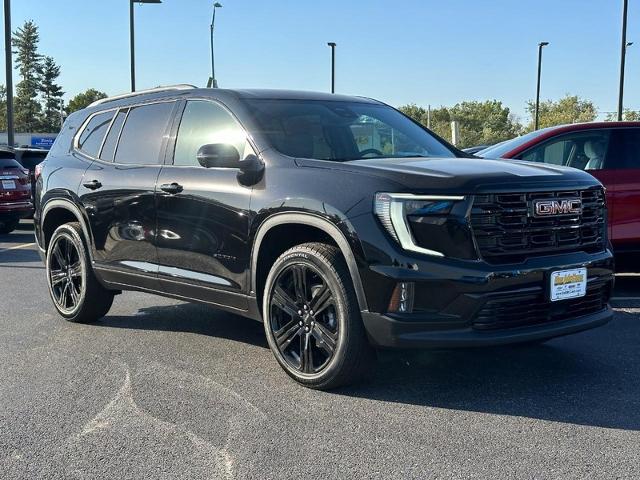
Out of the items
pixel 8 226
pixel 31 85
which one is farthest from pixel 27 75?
pixel 8 226

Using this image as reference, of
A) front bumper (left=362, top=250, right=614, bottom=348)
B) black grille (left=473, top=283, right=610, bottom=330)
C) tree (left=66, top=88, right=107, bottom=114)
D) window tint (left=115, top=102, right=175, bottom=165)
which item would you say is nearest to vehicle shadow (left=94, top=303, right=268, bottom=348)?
window tint (left=115, top=102, right=175, bottom=165)

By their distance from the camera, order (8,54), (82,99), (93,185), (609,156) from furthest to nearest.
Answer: (82,99) → (8,54) → (609,156) → (93,185)

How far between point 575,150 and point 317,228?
4.17 meters

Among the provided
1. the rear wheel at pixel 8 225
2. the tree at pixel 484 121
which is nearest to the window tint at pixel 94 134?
the rear wheel at pixel 8 225

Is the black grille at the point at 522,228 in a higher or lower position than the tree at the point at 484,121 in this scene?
lower

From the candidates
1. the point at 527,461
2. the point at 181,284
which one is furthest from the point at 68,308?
the point at 527,461

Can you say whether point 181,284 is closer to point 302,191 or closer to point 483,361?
point 302,191

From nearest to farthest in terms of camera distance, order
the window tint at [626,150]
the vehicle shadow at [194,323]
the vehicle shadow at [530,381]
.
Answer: the vehicle shadow at [530,381] < the vehicle shadow at [194,323] < the window tint at [626,150]

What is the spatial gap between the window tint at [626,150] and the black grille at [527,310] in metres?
3.35

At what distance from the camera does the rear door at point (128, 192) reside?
5.32 meters

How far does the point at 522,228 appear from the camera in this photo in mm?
3934

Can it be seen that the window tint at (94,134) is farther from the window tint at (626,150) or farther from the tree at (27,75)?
the tree at (27,75)

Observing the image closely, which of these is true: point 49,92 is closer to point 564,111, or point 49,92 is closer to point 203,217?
point 564,111

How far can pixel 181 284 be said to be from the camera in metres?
5.07
